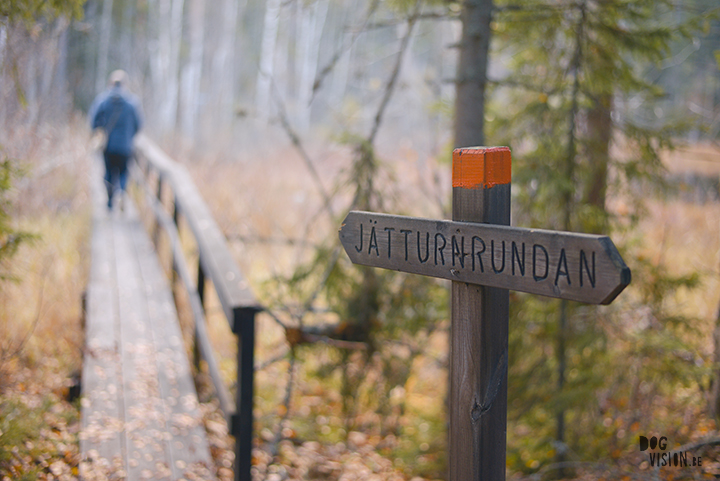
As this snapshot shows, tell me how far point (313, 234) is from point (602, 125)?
14.5ft

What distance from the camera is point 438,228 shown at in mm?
1677

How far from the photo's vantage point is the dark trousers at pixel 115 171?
764 cm

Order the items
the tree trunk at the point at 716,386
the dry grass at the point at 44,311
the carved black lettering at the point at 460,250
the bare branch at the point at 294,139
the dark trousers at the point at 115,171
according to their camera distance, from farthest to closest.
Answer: the dark trousers at the point at 115,171
the bare branch at the point at 294,139
the tree trunk at the point at 716,386
the dry grass at the point at 44,311
the carved black lettering at the point at 460,250

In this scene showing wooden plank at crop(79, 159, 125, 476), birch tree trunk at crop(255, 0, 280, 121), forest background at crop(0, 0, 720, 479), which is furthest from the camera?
birch tree trunk at crop(255, 0, 280, 121)

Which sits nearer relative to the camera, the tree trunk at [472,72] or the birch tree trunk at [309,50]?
the tree trunk at [472,72]

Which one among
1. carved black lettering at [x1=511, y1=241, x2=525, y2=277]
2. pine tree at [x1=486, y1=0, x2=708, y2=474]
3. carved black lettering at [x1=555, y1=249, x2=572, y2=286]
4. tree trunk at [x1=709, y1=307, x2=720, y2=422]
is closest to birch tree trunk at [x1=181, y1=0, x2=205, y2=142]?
pine tree at [x1=486, y1=0, x2=708, y2=474]

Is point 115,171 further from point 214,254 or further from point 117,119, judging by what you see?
point 214,254

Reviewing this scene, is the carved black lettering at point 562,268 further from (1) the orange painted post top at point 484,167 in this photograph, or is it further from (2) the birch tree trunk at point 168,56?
(2) the birch tree trunk at point 168,56

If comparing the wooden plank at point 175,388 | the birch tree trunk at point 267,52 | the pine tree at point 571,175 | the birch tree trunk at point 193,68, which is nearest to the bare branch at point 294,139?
the pine tree at point 571,175

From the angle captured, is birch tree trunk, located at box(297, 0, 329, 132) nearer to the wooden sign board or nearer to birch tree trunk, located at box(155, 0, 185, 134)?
birch tree trunk, located at box(155, 0, 185, 134)

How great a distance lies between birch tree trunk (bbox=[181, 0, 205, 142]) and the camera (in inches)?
784

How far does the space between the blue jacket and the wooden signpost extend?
22.1ft

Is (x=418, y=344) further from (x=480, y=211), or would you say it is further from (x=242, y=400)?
(x=480, y=211)

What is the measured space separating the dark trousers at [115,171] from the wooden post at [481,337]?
7.05m
